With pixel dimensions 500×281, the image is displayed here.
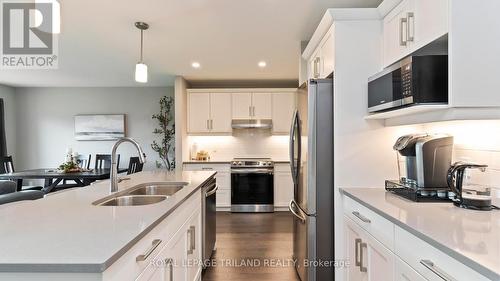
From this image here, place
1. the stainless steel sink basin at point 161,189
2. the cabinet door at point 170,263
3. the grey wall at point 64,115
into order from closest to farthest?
1. the cabinet door at point 170,263
2. the stainless steel sink basin at point 161,189
3. the grey wall at point 64,115

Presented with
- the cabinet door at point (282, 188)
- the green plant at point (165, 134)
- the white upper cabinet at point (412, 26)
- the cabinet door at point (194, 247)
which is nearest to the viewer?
the white upper cabinet at point (412, 26)

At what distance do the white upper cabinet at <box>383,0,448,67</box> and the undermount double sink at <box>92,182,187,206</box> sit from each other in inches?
74.7

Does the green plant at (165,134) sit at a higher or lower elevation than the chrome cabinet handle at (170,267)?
higher

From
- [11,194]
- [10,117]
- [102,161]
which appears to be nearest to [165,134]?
[102,161]

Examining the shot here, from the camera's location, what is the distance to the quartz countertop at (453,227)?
2.98 ft

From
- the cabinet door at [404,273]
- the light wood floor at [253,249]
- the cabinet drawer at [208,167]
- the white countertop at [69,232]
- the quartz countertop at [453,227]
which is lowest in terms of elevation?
the light wood floor at [253,249]

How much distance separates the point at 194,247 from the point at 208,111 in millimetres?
3666

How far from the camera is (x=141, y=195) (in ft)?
7.36

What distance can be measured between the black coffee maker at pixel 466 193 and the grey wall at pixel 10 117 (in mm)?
7879

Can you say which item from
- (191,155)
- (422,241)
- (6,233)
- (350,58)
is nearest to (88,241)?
(6,233)

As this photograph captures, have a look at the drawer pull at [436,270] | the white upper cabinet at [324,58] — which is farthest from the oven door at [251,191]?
the drawer pull at [436,270]

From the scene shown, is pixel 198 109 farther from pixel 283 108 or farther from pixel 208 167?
pixel 283 108

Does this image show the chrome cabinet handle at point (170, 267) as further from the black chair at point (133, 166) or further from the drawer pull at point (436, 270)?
the black chair at point (133, 166)

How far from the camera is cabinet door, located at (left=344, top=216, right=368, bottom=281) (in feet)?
5.98
